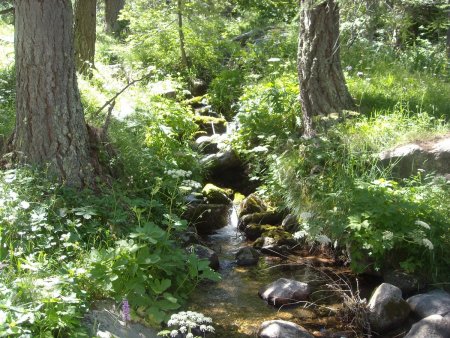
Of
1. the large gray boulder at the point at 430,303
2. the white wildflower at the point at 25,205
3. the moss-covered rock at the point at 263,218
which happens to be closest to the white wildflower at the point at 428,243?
the large gray boulder at the point at 430,303

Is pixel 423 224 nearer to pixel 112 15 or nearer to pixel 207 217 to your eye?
pixel 207 217

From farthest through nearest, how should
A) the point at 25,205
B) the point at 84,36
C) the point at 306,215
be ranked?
the point at 84,36
the point at 306,215
the point at 25,205

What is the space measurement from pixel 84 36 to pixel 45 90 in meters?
5.38

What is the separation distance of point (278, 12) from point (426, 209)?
11.5 metres

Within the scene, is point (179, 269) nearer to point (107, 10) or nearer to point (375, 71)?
point (375, 71)

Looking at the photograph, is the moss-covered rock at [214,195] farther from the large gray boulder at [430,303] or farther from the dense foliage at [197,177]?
the large gray boulder at [430,303]

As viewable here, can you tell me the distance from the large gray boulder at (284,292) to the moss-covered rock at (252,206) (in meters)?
2.06

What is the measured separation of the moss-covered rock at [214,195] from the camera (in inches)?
334

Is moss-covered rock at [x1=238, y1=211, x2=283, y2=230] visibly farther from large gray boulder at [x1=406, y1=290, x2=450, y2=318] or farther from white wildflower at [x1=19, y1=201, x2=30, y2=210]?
white wildflower at [x1=19, y1=201, x2=30, y2=210]

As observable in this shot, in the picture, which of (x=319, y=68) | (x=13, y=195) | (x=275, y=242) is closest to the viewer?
(x=13, y=195)

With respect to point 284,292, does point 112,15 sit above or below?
above

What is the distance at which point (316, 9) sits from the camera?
27.0 feet

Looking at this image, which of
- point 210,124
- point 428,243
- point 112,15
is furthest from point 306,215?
point 112,15

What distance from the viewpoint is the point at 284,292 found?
6.08m
